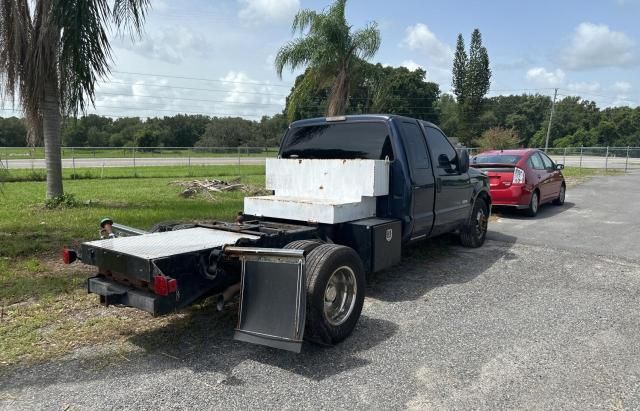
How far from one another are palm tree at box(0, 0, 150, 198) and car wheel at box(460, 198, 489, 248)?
21.0ft

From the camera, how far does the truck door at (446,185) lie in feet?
21.2

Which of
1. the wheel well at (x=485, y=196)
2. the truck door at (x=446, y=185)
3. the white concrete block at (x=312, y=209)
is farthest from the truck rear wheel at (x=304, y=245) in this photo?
the wheel well at (x=485, y=196)

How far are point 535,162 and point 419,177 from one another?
7127mm

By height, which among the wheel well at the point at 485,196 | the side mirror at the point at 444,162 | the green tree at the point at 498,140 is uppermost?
the green tree at the point at 498,140

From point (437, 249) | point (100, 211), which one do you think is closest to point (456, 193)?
point (437, 249)

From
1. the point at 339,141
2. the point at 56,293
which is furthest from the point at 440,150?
the point at 56,293

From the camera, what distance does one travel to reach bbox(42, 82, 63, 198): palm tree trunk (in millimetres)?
10242

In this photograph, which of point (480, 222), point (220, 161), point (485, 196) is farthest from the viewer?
point (220, 161)

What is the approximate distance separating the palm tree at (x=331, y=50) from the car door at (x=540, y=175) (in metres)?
7.87

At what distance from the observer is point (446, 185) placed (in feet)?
21.7

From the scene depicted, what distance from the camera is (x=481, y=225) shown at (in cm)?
807

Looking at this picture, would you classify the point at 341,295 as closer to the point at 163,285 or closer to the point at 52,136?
the point at 163,285

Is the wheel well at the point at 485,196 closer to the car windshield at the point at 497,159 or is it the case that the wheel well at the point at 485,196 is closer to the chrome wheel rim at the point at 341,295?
the car windshield at the point at 497,159

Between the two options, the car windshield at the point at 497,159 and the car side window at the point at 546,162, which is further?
the car side window at the point at 546,162
